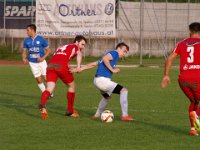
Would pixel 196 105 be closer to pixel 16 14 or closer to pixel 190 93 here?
pixel 190 93

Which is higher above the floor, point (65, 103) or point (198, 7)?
point (198, 7)

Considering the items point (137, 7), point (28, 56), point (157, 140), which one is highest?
point (137, 7)

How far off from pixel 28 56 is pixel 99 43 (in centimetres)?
1971

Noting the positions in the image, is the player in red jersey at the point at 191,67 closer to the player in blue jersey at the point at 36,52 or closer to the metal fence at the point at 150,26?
the player in blue jersey at the point at 36,52

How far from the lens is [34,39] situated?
64.3ft

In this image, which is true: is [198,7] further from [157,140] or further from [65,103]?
[157,140]

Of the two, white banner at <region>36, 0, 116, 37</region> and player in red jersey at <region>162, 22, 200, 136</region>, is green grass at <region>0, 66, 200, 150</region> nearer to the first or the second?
player in red jersey at <region>162, 22, 200, 136</region>

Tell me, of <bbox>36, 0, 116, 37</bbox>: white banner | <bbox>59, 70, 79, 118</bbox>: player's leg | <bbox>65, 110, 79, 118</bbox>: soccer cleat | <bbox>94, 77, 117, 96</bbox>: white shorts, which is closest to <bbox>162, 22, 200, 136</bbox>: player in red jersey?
<bbox>94, 77, 117, 96</bbox>: white shorts

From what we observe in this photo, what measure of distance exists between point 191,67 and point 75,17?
2718 cm

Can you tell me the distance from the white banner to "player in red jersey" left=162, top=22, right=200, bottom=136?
87.5ft

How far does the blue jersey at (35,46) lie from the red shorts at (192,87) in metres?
8.21

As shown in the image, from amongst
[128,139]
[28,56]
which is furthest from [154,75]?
[128,139]

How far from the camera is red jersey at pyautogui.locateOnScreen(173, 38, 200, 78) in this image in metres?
11.7

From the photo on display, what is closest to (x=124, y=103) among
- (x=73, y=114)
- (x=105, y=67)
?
(x=105, y=67)
